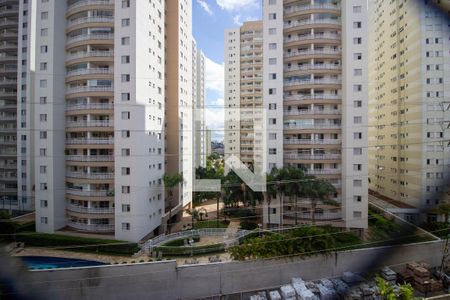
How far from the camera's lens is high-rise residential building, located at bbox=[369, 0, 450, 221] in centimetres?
920

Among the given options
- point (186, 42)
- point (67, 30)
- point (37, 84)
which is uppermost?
point (186, 42)

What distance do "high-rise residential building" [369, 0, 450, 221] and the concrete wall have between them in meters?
3.88

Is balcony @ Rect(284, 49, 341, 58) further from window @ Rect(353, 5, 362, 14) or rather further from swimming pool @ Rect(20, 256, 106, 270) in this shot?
swimming pool @ Rect(20, 256, 106, 270)

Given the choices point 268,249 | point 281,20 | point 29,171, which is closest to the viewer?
point 268,249

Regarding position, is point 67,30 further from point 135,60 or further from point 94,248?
point 94,248

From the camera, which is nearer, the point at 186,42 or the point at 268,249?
the point at 268,249

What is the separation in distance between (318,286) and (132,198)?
5.73 meters

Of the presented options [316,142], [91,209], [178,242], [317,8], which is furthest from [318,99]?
→ [91,209]

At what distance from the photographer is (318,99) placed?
9539mm

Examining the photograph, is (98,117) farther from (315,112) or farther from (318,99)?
(318,99)

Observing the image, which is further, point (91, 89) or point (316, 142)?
point (316, 142)

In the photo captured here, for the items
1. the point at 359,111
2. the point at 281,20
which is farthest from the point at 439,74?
the point at 281,20

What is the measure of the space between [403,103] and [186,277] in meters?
11.0

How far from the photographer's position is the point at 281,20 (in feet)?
31.8
